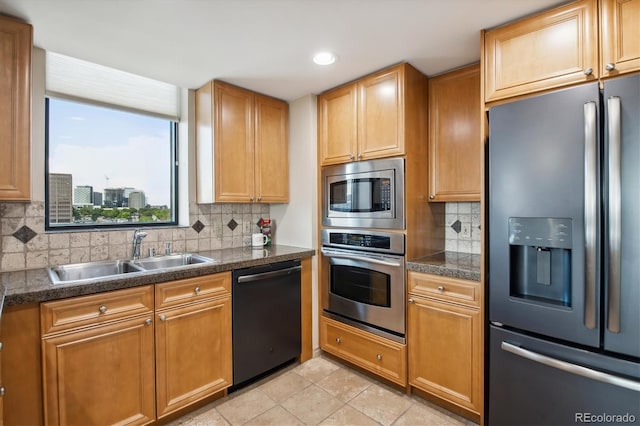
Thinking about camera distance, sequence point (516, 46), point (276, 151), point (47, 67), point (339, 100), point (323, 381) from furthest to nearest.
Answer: point (276, 151), point (339, 100), point (323, 381), point (47, 67), point (516, 46)

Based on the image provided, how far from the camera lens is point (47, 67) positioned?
208cm

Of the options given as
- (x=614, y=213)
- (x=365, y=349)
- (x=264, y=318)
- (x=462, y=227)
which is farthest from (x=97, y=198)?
(x=614, y=213)

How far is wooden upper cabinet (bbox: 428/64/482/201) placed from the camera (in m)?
2.19

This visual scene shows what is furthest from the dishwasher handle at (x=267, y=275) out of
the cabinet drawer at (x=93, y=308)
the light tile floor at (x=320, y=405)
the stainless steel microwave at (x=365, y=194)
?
the light tile floor at (x=320, y=405)

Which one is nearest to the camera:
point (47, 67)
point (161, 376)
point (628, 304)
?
point (628, 304)

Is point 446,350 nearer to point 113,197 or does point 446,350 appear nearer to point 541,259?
point 541,259

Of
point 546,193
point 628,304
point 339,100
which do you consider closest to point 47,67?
point 339,100

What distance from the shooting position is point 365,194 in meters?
2.40

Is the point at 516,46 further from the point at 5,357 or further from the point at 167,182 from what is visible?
the point at 5,357

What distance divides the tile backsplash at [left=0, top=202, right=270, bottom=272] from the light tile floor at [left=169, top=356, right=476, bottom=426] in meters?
1.23

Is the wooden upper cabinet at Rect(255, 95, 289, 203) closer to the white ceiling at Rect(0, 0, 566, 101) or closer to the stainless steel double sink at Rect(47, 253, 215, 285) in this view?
the white ceiling at Rect(0, 0, 566, 101)

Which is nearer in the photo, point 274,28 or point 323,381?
point 274,28

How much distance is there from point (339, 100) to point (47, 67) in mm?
2022

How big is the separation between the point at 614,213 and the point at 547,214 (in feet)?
0.77
